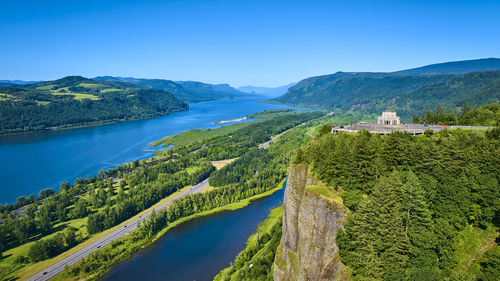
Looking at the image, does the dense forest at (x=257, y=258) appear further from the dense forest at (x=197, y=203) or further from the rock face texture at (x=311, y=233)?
the rock face texture at (x=311, y=233)

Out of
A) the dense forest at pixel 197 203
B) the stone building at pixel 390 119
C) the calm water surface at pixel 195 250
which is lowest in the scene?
the calm water surface at pixel 195 250

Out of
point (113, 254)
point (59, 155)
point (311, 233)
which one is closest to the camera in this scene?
point (311, 233)

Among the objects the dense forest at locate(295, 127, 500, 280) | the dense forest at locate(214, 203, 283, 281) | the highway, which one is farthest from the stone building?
the highway

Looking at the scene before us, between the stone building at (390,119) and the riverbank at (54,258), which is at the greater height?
the stone building at (390,119)

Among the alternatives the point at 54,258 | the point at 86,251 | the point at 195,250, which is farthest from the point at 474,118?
the point at 54,258

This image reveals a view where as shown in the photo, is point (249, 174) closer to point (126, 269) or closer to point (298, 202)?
point (126, 269)

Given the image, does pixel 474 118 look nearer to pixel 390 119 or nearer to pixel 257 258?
pixel 390 119

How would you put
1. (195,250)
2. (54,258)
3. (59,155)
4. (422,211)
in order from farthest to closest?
(59,155), (195,250), (54,258), (422,211)

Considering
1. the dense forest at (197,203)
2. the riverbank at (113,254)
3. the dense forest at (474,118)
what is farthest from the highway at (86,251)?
the dense forest at (474,118)
